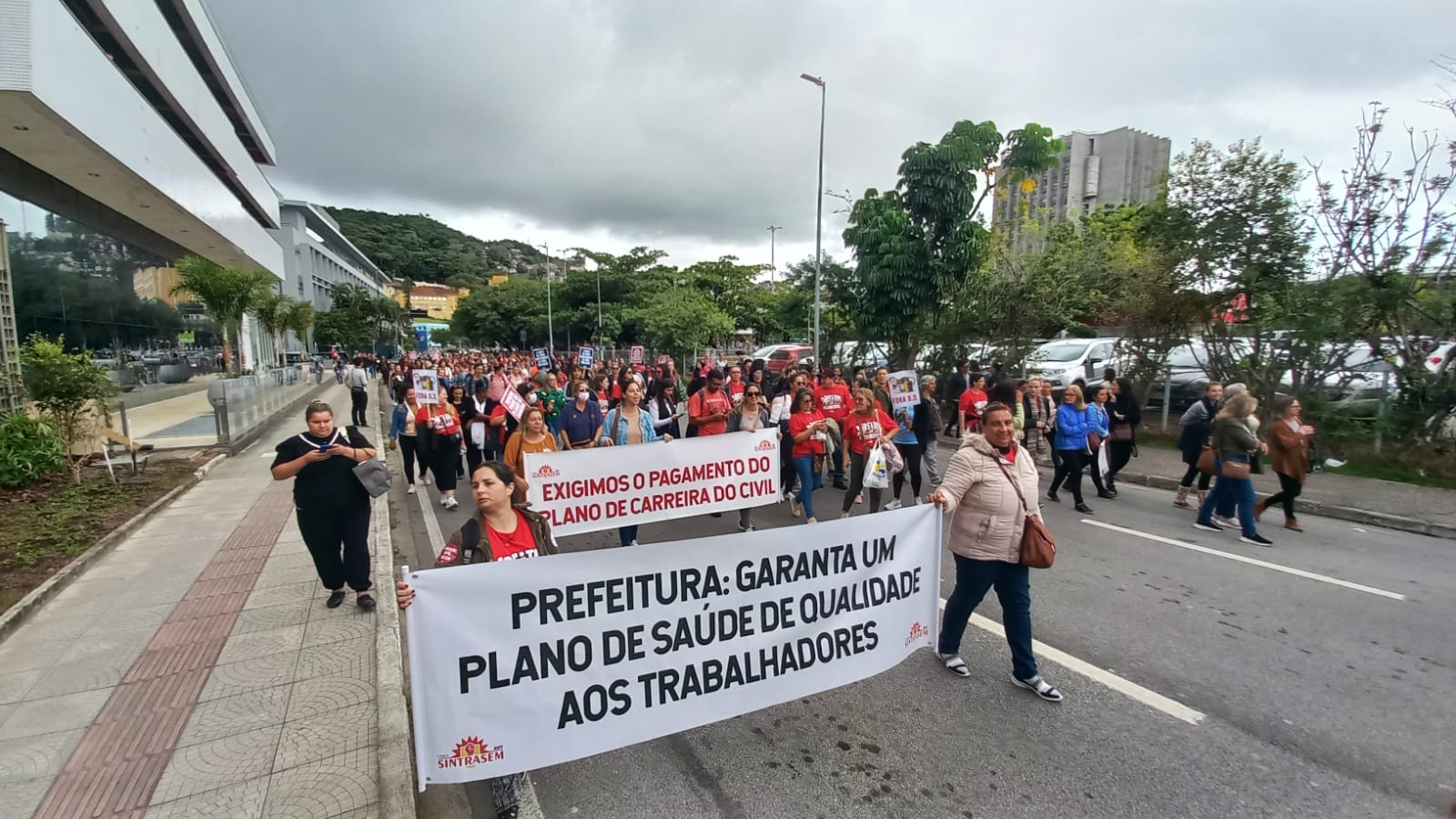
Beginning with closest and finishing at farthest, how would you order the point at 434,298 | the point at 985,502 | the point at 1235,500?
the point at 985,502 < the point at 1235,500 < the point at 434,298

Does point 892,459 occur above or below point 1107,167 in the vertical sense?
below

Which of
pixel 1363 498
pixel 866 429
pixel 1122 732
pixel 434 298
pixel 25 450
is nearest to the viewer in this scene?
pixel 1122 732

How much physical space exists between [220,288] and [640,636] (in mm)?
25336

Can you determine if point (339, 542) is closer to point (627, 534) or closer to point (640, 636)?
point (627, 534)

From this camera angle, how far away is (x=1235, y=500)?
23.8 feet

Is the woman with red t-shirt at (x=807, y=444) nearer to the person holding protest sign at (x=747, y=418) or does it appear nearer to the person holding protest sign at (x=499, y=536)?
the person holding protest sign at (x=747, y=418)

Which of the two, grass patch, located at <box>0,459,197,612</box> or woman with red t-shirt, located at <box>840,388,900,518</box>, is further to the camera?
woman with red t-shirt, located at <box>840,388,900,518</box>

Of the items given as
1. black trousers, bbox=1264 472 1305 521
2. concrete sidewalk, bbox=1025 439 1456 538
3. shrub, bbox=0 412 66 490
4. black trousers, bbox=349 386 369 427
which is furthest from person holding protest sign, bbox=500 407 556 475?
black trousers, bbox=349 386 369 427

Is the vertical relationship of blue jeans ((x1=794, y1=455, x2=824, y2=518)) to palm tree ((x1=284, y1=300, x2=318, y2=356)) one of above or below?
below

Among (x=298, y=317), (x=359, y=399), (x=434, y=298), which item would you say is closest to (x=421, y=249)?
(x=434, y=298)

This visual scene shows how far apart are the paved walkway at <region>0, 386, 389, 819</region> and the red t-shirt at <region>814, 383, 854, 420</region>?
526 cm

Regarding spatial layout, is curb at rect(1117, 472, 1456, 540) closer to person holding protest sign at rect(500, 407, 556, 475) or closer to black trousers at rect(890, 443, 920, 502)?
black trousers at rect(890, 443, 920, 502)

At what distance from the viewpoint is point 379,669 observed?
158 inches

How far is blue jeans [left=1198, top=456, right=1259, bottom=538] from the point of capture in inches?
275
